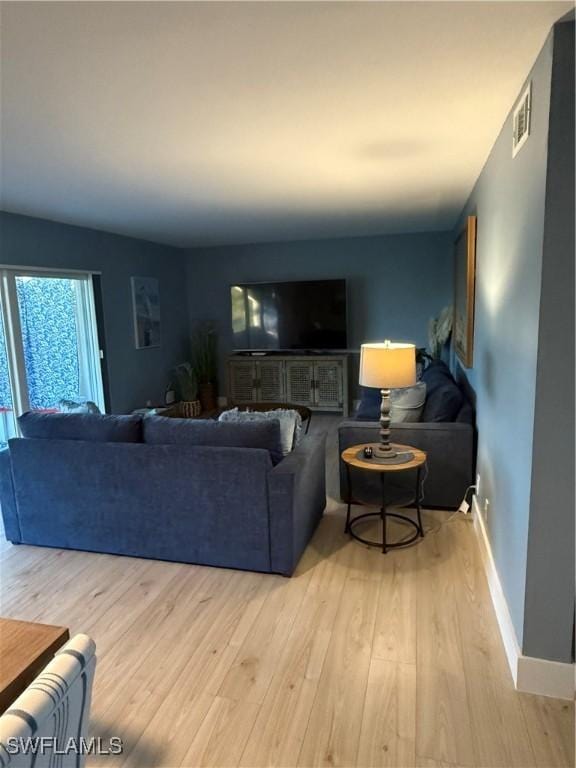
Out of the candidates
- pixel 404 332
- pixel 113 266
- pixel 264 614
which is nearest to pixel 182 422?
pixel 264 614

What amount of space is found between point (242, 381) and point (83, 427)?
147 inches

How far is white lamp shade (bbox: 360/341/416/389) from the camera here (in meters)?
2.68

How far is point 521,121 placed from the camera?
1870 millimetres

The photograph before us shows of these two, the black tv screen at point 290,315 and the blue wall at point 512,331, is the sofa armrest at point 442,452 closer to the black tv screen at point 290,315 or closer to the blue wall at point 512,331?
the blue wall at point 512,331

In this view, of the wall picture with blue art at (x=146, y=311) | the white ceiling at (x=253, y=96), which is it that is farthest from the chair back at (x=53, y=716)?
the wall picture with blue art at (x=146, y=311)

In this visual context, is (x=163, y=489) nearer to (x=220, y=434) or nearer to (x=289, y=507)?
(x=220, y=434)

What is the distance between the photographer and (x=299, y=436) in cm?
302

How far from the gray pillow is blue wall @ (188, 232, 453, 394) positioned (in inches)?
114

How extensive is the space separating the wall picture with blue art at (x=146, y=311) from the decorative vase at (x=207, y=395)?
92 cm

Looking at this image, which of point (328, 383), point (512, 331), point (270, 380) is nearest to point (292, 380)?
point (270, 380)

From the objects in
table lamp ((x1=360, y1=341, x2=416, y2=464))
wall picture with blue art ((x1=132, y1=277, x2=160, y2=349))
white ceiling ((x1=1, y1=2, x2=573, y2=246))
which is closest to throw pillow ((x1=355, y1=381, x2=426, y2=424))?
table lamp ((x1=360, y1=341, x2=416, y2=464))

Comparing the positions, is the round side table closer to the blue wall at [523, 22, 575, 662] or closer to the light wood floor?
the light wood floor

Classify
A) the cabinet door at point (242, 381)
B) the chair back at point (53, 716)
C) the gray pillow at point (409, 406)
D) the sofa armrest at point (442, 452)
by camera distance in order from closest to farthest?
the chair back at point (53, 716), the sofa armrest at point (442, 452), the gray pillow at point (409, 406), the cabinet door at point (242, 381)

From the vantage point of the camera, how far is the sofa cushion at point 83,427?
2785 mm
